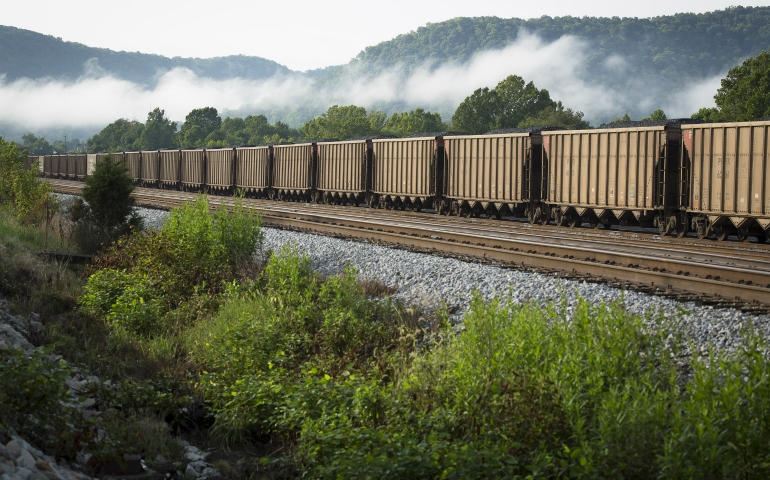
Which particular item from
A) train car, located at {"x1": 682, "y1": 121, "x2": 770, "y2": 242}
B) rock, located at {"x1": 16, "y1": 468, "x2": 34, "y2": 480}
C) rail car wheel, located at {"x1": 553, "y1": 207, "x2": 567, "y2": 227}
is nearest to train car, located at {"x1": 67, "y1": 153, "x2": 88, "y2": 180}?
rail car wheel, located at {"x1": 553, "y1": 207, "x2": 567, "y2": 227}

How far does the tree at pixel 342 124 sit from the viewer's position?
137 m

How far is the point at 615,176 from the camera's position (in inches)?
768

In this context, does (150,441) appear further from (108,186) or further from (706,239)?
(706,239)

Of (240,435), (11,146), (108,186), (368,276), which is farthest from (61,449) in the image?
(11,146)

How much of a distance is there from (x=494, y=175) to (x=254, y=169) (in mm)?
20548

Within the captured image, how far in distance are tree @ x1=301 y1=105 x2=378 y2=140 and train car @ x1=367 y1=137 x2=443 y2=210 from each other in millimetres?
105180

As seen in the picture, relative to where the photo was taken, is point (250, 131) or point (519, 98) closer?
point (519, 98)

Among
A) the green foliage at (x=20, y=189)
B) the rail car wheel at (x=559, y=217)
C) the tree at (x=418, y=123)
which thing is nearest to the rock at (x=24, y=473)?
the green foliage at (x=20, y=189)

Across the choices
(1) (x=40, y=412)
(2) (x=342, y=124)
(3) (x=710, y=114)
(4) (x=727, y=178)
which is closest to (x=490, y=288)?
(1) (x=40, y=412)

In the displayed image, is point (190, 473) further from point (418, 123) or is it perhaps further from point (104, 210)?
point (418, 123)

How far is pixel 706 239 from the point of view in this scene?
1781cm

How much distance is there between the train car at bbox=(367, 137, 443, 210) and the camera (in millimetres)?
27172

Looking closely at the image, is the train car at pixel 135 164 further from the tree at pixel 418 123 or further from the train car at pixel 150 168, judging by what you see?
the tree at pixel 418 123

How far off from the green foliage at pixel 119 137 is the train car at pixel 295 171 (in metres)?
141
